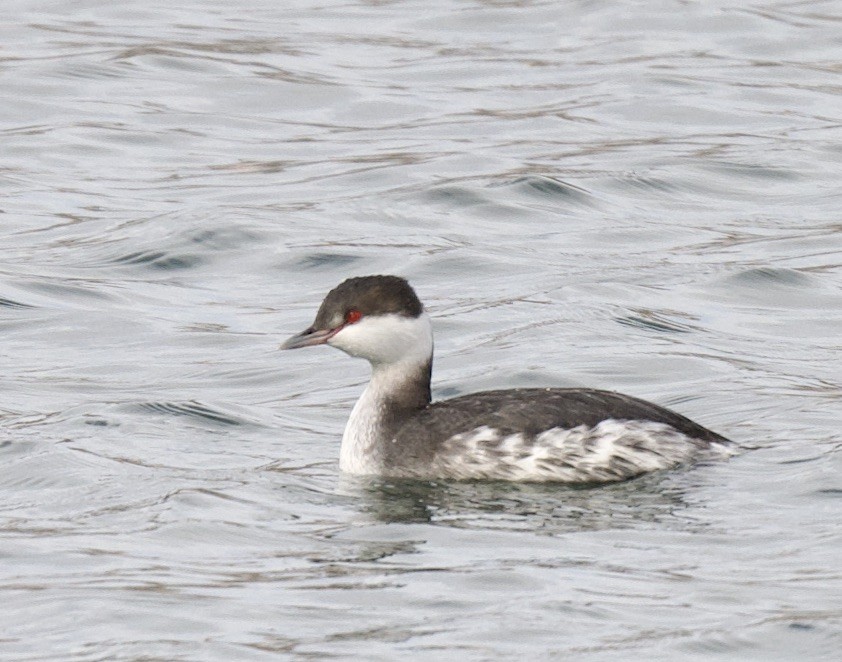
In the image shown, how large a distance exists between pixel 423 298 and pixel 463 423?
15.4ft

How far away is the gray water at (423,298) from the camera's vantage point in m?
8.35

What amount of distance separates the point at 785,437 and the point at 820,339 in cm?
272

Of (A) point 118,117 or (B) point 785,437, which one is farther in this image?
(A) point 118,117

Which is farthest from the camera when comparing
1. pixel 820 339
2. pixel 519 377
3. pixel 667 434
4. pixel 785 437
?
pixel 820 339

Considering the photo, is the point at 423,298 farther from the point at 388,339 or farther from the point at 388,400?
the point at 388,339

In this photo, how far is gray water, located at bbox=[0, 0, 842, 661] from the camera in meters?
8.35

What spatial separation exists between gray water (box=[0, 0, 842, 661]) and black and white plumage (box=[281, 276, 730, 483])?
14 cm

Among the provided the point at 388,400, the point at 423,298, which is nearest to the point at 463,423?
the point at 388,400

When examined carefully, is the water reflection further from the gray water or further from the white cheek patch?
the white cheek patch

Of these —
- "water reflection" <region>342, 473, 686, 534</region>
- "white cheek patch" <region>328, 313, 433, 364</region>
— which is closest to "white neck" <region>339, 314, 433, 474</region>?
"white cheek patch" <region>328, 313, 433, 364</region>

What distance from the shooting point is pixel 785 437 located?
445 inches

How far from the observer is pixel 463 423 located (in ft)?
34.7

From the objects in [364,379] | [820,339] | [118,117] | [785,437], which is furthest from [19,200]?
[785,437]

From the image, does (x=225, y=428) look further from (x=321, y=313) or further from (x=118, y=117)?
(x=118, y=117)
